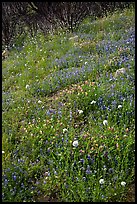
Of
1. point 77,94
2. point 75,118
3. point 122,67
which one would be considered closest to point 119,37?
point 122,67

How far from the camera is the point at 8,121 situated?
4.96 meters

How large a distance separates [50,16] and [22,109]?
693cm

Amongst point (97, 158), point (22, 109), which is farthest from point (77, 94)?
point (97, 158)

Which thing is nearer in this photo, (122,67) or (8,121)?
(8,121)

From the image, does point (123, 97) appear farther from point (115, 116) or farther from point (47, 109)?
point (47, 109)

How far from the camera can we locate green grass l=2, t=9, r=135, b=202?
3.42 metres

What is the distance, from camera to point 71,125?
4.39m

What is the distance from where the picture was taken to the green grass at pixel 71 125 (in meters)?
3.42

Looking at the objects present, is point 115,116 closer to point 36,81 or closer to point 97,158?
point 97,158

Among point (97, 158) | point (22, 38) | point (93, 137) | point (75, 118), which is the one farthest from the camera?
point (22, 38)

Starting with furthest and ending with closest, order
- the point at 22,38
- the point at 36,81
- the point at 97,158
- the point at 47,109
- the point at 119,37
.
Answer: the point at 22,38 < the point at 119,37 < the point at 36,81 < the point at 47,109 < the point at 97,158

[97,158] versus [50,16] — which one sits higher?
[50,16]

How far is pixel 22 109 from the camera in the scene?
17.1 ft

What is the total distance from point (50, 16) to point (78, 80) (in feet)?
20.1
